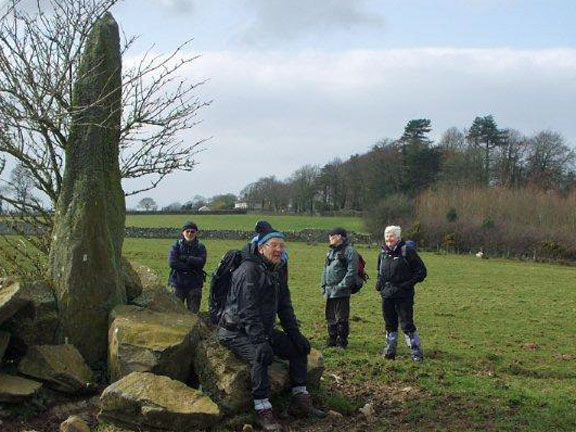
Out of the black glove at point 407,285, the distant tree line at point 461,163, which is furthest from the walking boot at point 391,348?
the distant tree line at point 461,163

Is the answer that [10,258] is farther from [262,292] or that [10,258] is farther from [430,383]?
[430,383]

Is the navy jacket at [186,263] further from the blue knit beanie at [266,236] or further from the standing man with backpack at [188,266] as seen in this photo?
the blue knit beanie at [266,236]

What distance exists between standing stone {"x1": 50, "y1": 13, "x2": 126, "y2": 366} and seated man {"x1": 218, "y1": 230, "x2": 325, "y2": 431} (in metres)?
1.66

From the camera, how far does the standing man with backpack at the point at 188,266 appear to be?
12.0 m

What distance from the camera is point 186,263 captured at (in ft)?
39.3

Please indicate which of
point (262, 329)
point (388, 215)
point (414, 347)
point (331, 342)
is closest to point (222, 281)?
point (262, 329)

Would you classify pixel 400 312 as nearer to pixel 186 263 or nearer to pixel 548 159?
pixel 186 263

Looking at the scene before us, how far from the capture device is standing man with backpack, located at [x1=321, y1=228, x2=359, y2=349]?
450 inches

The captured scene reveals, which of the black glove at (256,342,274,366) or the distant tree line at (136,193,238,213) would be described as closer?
the black glove at (256,342,274,366)

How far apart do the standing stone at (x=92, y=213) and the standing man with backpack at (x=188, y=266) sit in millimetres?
3392

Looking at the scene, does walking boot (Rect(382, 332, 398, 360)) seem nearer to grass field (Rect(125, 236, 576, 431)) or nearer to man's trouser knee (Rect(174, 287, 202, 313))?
grass field (Rect(125, 236, 576, 431))

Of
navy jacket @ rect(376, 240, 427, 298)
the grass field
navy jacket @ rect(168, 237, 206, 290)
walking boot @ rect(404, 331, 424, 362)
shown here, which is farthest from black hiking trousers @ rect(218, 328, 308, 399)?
navy jacket @ rect(168, 237, 206, 290)

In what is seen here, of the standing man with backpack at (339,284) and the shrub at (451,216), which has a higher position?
the shrub at (451,216)

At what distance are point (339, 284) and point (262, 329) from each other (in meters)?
4.79
